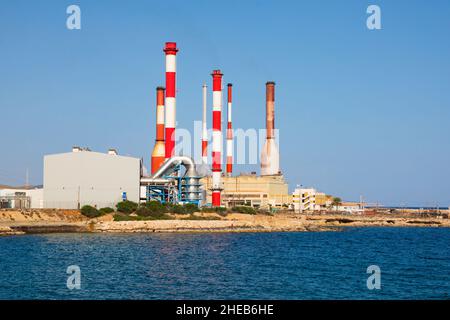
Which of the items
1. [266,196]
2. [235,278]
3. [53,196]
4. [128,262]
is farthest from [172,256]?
[266,196]

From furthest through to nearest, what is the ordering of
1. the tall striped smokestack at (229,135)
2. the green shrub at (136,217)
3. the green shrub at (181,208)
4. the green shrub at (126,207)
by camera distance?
1. the tall striped smokestack at (229,135)
2. the green shrub at (181,208)
3. the green shrub at (126,207)
4. the green shrub at (136,217)

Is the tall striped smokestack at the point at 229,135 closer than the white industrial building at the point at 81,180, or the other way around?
the white industrial building at the point at 81,180

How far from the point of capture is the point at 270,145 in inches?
4247

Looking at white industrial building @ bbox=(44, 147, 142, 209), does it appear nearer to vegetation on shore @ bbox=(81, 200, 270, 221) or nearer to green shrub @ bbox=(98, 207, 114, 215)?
green shrub @ bbox=(98, 207, 114, 215)

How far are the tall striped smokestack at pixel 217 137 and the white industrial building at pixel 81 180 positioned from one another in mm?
14552

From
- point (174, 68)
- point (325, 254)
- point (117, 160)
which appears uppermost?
point (174, 68)

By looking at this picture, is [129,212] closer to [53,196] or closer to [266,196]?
[53,196]

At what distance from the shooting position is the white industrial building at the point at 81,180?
69.6 metres

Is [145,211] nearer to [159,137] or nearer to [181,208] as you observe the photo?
[181,208]

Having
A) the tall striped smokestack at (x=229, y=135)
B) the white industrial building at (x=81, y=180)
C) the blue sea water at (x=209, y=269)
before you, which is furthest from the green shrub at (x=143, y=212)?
the tall striped smokestack at (x=229, y=135)

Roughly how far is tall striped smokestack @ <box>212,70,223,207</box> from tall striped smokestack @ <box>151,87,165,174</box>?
7.86 m

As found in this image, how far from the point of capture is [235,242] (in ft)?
185

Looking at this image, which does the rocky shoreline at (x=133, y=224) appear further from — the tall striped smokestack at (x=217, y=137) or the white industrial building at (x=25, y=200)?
the tall striped smokestack at (x=217, y=137)
